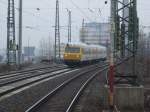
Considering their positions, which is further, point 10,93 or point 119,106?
point 10,93

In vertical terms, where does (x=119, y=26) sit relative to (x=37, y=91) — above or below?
above

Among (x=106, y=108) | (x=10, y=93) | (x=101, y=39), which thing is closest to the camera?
(x=106, y=108)

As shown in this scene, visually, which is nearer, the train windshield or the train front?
the train front

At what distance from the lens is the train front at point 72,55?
48562mm

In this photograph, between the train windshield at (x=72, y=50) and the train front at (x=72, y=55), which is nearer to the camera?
the train front at (x=72, y=55)

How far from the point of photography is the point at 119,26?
60.6 ft

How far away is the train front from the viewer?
159 feet

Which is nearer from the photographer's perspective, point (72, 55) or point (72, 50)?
point (72, 55)

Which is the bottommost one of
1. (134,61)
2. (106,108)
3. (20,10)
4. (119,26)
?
(106,108)

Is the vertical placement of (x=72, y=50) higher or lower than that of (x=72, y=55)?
higher

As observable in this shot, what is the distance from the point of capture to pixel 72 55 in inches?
1918

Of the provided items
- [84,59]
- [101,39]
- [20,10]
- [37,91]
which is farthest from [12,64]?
[101,39]

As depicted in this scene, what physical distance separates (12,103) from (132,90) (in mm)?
4855

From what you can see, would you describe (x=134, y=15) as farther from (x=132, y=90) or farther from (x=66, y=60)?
(x=66, y=60)
